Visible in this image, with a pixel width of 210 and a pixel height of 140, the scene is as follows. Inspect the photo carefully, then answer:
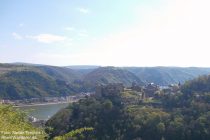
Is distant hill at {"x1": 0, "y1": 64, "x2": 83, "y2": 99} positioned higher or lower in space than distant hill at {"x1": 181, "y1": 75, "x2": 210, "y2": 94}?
lower

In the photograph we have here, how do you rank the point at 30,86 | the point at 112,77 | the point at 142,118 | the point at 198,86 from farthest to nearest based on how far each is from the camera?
the point at 112,77 < the point at 30,86 < the point at 198,86 < the point at 142,118

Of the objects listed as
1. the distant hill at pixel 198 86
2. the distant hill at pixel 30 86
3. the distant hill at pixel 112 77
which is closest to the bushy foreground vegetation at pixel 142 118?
the distant hill at pixel 198 86

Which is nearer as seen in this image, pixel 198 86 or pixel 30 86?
pixel 198 86

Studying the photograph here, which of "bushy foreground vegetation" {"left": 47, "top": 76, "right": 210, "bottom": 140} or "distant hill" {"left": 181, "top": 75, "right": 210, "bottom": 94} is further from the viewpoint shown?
"distant hill" {"left": 181, "top": 75, "right": 210, "bottom": 94}

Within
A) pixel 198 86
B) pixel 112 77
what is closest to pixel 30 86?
pixel 112 77

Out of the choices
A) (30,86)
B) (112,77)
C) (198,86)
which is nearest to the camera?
(198,86)

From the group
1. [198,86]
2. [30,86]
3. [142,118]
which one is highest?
[198,86]

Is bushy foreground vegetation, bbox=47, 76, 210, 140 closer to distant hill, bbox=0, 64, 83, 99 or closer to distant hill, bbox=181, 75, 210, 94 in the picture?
distant hill, bbox=181, 75, 210, 94

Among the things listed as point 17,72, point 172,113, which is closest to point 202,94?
point 172,113

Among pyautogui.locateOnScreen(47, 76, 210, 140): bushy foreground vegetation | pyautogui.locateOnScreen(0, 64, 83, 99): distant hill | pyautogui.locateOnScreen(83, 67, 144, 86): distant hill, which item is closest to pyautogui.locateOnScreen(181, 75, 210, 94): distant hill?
pyautogui.locateOnScreen(47, 76, 210, 140): bushy foreground vegetation

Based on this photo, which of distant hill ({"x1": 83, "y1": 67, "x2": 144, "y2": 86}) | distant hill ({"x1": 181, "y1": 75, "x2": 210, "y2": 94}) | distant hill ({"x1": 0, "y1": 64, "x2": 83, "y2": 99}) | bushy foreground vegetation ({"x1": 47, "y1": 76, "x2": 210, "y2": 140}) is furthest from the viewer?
distant hill ({"x1": 83, "y1": 67, "x2": 144, "y2": 86})

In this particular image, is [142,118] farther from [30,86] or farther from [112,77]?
[112,77]

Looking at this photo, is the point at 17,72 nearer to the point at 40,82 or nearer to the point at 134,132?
the point at 40,82
